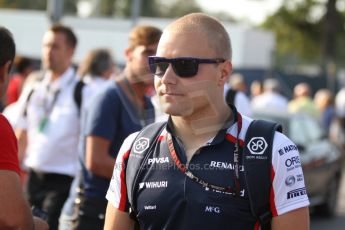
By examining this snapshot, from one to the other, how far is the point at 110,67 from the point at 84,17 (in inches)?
143

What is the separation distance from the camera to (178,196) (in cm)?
329

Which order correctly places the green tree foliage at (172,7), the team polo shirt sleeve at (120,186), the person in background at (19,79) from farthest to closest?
the green tree foliage at (172,7), the person in background at (19,79), the team polo shirt sleeve at (120,186)

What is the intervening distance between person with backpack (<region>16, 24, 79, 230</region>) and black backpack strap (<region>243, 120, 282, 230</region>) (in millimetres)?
3011

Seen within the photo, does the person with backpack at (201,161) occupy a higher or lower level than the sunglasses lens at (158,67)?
lower

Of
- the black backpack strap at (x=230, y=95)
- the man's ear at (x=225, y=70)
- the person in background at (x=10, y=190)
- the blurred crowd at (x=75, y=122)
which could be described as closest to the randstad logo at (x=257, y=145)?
the man's ear at (x=225, y=70)

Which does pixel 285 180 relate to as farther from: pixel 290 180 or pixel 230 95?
pixel 230 95

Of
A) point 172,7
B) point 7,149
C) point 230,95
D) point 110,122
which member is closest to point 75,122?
point 110,122

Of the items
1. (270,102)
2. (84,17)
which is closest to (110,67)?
(84,17)

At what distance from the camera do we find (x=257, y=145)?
3244 millimetres

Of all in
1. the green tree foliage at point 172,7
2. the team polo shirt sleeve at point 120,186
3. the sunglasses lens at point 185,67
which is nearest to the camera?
the sunglasses lens at point 185,67

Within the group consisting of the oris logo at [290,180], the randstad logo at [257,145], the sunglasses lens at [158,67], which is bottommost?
the oris logo at [290,180]

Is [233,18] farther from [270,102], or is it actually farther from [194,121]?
[194,121]

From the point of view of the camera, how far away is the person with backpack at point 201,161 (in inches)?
127

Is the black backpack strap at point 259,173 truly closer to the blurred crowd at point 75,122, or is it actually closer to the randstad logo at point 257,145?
the randstad logo at point 257,145
